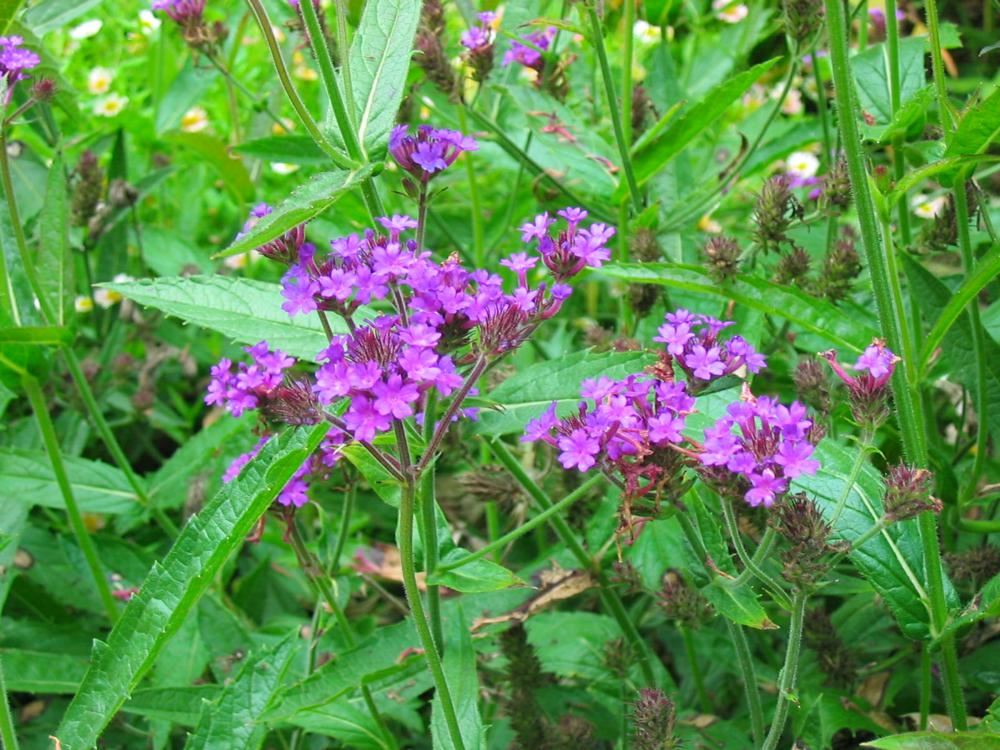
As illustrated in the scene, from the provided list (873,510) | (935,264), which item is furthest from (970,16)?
(873,510)

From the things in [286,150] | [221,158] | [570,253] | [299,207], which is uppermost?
[299,207]

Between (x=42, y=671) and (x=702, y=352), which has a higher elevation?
(x=702, y=352)

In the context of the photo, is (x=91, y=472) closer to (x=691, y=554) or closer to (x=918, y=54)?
(x=691, y=554)

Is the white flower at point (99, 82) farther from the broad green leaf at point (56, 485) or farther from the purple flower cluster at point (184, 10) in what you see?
the broad green leaf at point (56, 485)

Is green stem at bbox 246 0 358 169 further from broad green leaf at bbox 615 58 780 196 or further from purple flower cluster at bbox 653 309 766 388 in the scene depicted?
broad green leaf at bbox 615 58 780 196

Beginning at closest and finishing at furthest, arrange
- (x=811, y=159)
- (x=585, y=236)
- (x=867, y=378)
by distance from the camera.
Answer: (x=867, y=378) → (x=585, y=236) → (x=811, y=159)

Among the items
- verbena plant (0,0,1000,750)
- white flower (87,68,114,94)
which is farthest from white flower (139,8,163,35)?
verbena plant (0,0,1000,750)

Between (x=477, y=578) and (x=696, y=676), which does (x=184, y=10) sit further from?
(x=696, y=676)

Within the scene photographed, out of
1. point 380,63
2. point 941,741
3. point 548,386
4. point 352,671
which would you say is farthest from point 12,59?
→ point 941,741
